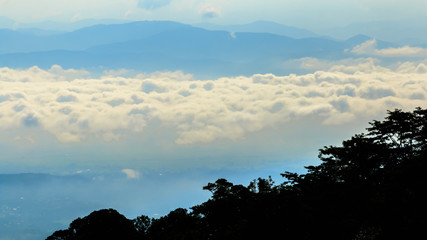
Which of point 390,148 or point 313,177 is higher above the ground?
point 390,148

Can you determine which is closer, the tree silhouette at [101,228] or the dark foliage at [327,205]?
the dark foliage at [327,205]

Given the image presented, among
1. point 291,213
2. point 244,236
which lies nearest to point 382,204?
point 291,213

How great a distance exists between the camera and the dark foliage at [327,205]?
110ft

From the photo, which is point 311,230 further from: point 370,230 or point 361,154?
point 361,154

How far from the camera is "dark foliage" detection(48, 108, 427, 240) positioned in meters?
33.6

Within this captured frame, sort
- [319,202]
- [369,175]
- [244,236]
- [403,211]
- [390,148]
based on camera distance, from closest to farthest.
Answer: [403,211], [244,236], [319,202], [369,175], [390,148]

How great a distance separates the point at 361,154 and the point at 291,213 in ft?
86.3

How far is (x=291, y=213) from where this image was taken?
36531mm

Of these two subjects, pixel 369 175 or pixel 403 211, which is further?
pixel 369 175

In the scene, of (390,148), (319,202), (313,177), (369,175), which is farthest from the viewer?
(390,148)

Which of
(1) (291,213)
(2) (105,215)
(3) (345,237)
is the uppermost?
(2) (105,215)

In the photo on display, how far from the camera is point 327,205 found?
41.5 meters

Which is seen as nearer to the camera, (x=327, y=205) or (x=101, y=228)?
(x=327, y=205)

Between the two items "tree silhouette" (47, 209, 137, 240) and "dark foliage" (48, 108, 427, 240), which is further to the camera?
"tree silhouette" (47, 209, 137, 240)
